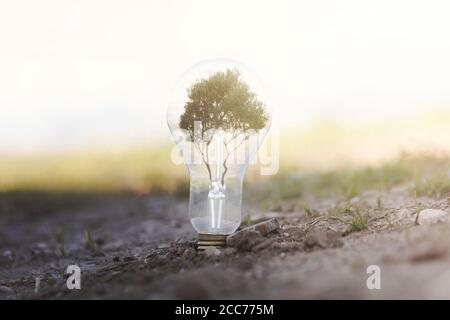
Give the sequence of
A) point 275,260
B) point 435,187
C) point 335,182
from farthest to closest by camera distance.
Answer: point 335,182, point 435,187, point 275,260

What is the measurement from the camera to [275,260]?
203 inches

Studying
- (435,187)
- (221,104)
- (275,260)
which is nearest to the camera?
(275,260)

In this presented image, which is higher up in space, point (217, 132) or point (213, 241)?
point (217, 132)

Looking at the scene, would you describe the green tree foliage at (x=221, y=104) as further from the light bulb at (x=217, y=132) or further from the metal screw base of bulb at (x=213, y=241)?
the metal screw base of bulb at (x=213, y=241)

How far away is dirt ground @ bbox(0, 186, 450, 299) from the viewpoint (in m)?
4.25

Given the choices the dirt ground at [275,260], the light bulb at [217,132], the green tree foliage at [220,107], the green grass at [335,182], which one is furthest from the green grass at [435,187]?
the green tree foliage at [220,107]

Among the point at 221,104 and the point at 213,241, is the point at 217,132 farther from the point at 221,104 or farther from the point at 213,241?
the point at 213,241

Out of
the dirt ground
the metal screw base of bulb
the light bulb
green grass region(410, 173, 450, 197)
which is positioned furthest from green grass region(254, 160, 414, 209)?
the metal screw base of bulb

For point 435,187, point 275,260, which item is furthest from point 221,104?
point 435,187

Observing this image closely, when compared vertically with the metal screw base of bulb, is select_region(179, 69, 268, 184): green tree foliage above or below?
above

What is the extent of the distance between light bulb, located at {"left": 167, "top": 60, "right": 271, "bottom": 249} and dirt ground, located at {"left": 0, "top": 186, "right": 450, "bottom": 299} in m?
0.43

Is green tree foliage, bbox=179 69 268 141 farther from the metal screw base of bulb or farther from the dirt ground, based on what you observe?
the dirt ground

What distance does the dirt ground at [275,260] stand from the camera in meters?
4.25

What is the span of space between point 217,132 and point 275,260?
1.44 m
